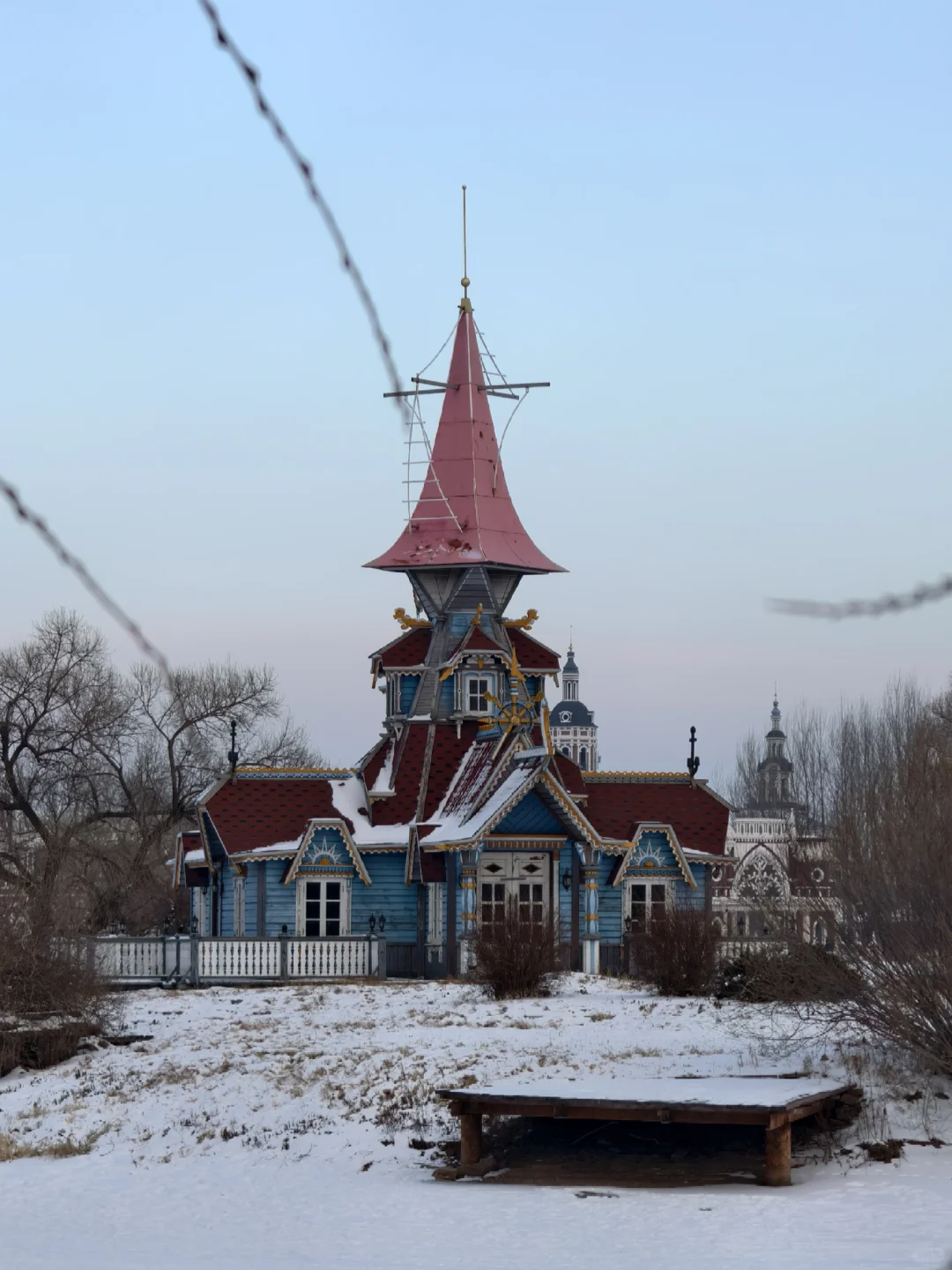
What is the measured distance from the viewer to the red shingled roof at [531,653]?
1494 inches

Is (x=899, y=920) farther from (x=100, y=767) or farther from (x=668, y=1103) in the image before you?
(x=100, y=767)

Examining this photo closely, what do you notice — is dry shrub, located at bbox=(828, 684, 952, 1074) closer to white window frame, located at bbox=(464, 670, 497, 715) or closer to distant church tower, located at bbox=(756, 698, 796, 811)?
white window frame, located at bbox=(464, 670, 497, 715)

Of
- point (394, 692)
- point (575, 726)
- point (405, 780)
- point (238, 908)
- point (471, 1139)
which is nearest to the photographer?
point (471, 1139)

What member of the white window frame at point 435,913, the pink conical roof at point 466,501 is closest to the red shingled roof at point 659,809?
the white window frame at point 435,913

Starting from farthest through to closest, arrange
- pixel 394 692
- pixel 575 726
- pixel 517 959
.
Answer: pixel 575 726 < pixel 394 692 < pixel 517 959

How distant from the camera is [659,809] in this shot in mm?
36969

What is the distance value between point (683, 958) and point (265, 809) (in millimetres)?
11483

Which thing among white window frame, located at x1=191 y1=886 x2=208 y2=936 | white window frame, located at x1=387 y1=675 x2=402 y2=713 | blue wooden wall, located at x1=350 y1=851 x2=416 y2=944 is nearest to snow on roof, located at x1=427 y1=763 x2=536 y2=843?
blue wooden wall, located at x1=350 y1=851 x2=416 y2=944

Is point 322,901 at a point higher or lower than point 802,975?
higher

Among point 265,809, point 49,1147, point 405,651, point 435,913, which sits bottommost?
point 49,1147

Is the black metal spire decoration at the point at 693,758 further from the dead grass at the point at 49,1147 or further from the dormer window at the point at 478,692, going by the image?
the dead grass at the point at 49,1147

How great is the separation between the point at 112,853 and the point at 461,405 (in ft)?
63.4

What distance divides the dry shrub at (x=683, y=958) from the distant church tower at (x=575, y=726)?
6096 inches

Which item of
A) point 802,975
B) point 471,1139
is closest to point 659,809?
point 802,975
